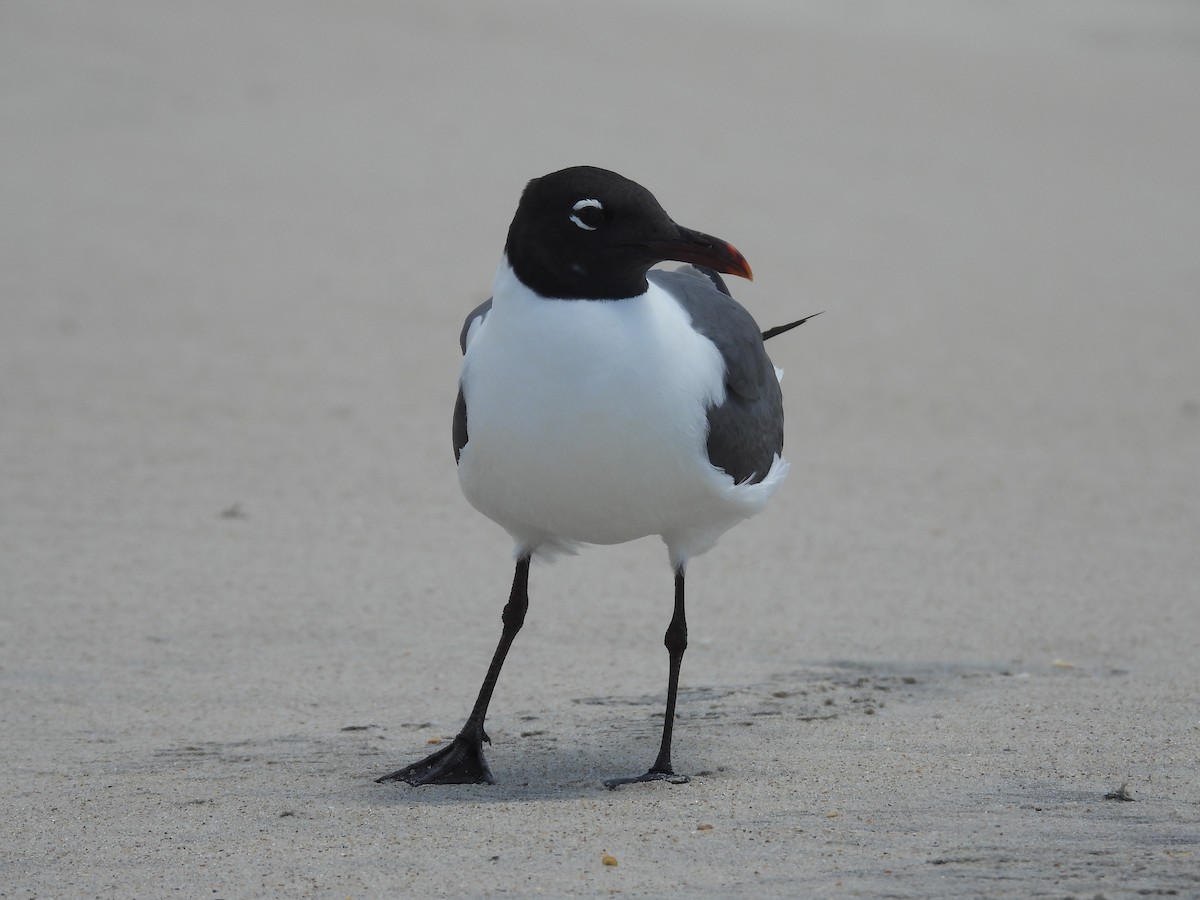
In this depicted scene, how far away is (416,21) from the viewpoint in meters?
16.5

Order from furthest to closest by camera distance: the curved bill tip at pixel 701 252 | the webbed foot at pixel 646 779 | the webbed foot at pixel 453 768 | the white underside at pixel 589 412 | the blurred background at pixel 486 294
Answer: the blurred background at pixel 486 294
the webbed foot at pixel 453 768
the webbed foot at pixel 646 779
the curved bill tip at pixel 701 252
the white underside at pixel 589 412

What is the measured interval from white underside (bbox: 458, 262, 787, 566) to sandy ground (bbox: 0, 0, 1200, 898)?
2.51 feet

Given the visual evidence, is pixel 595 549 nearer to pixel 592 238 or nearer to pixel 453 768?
pixel 453 768

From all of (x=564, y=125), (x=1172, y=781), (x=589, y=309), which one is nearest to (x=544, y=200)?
(x=589, y=309)

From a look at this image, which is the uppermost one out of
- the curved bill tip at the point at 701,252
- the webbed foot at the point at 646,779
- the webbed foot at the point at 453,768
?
the curved bill tip at the point at 701,252

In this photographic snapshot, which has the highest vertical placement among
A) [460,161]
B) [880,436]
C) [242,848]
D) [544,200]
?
[460,161]

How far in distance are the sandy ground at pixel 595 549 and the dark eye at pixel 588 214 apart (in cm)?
145

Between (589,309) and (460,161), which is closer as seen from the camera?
(589,309)

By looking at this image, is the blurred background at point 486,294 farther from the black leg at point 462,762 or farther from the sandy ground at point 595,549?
the black leg at point 462,762

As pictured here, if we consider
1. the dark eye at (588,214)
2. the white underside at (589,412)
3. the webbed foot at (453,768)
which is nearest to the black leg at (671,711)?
the webbed foot at (453,768)

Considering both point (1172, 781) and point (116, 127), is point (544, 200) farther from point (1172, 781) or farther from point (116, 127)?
point (116, 127)

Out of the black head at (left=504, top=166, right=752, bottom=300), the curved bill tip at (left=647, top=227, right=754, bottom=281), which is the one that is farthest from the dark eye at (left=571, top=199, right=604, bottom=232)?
the curved bill tip at (left=647, top=227, right=754, bottom=281)

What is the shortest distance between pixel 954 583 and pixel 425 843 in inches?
135

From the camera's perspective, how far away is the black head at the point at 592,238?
393 cm
